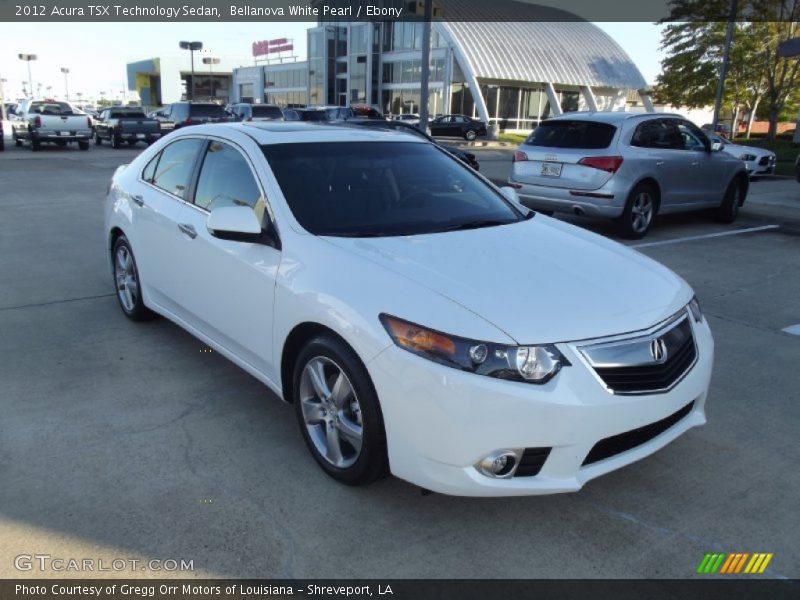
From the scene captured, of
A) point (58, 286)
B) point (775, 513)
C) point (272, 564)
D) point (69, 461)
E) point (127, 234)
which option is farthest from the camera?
point (58, 286)

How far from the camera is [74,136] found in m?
24.2

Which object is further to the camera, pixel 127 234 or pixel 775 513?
pixel 127 234

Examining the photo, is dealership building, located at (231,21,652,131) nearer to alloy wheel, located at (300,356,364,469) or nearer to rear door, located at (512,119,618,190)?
rear door, located at (512,119,618,190)

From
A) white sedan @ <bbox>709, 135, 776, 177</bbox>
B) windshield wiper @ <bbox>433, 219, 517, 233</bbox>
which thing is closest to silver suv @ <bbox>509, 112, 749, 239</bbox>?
windshield wiper @ <bbox>433, 219, 517, 233</bbox>

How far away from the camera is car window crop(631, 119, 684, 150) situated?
Result: 9.12m

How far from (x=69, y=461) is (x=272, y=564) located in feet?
4.44

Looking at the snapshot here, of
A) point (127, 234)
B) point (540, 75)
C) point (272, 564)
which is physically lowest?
point (272, 564)

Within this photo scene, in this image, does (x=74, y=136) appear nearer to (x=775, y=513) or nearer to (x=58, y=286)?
(x=58, y=286)

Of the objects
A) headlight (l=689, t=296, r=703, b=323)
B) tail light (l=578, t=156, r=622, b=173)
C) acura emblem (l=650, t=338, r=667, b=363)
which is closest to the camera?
acura emblem (l=650, t=338, r=667, b=363)

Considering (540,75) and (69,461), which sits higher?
(540,75)

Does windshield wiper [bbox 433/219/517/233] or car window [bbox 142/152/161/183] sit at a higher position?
car window [bbox 142/152/161/183]

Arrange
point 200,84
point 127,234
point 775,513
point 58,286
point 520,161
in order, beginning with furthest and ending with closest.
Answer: point 200,84, point 520,161, point 58,286, point 127,234, point 775,513

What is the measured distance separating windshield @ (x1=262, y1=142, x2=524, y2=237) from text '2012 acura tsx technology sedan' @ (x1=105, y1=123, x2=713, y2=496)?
0.05 feet

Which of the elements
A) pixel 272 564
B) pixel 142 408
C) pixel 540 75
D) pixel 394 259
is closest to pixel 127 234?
A: pixel 142 408
